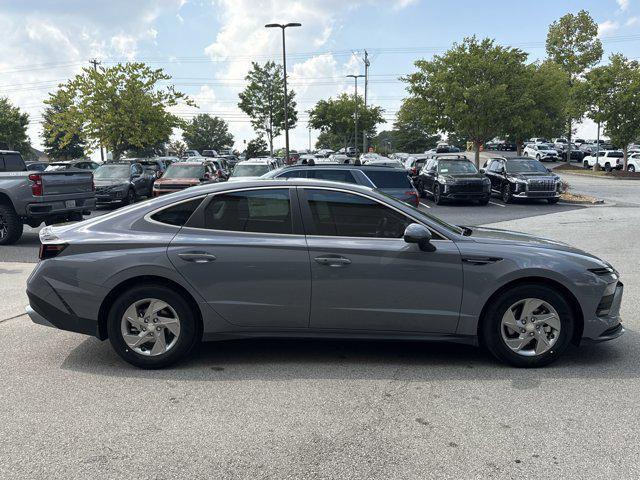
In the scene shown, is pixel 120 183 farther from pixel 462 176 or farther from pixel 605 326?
pixel 605 326

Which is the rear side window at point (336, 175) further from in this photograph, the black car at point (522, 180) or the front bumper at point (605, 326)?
the black car at point (522, 180)

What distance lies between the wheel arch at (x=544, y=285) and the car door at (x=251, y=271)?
56.0 inches

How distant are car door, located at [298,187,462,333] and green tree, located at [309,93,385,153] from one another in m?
62.4

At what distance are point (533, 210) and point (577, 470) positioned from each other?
1709 centimetres

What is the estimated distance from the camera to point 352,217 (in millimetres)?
4637

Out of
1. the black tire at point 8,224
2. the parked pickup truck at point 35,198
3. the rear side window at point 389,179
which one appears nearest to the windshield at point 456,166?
the rear side window at point 389,179

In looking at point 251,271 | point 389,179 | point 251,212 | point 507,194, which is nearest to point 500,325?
point 251,271

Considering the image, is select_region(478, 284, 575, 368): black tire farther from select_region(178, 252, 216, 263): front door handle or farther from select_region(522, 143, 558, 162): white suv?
select_region(522, 143, 558, 162): white suv

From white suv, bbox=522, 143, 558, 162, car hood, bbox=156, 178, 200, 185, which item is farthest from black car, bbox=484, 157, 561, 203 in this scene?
white suv, bbox=522, 143, 558, 162

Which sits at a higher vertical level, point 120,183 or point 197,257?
point 197,257

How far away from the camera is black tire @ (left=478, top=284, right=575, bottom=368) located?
14.8 feet

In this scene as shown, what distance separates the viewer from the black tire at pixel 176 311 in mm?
4500

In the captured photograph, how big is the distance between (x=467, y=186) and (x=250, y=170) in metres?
7.84

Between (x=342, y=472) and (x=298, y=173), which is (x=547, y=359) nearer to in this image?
(x=342, y=472)
